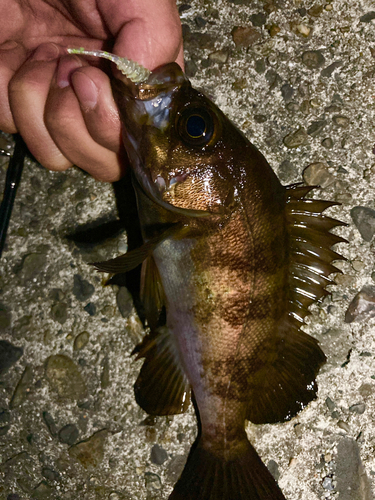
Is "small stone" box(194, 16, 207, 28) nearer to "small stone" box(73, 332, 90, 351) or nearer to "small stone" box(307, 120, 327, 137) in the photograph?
"small stone" box(307, 120, 327, 137)

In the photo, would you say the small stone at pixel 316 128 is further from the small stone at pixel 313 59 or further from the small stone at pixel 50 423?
the small stone at pixel 50 423

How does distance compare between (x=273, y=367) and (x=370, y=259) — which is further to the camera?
(x=370, y=259)

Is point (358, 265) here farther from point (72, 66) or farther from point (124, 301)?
point (72, 66)

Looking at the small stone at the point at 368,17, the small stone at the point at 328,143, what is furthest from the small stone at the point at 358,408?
the small stone at the point at 368,17

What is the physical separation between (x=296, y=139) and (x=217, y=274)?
114 centimetres

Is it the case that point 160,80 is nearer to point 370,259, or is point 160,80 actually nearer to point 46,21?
point 46,21

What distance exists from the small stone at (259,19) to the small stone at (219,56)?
0.87ft

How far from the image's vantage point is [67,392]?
236 centimetres

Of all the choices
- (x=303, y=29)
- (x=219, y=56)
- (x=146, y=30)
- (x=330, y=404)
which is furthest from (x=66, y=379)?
(x=303, y=29)

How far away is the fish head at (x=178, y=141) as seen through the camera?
167 cm

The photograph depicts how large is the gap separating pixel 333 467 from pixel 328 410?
1.07 feet

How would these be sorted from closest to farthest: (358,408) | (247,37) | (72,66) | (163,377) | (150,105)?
(150,105) < (72,66) < (163,377) < (358,408) < (247,37)

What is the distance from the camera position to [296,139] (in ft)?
7.76

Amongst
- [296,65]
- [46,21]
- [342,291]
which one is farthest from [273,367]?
[46,21]
